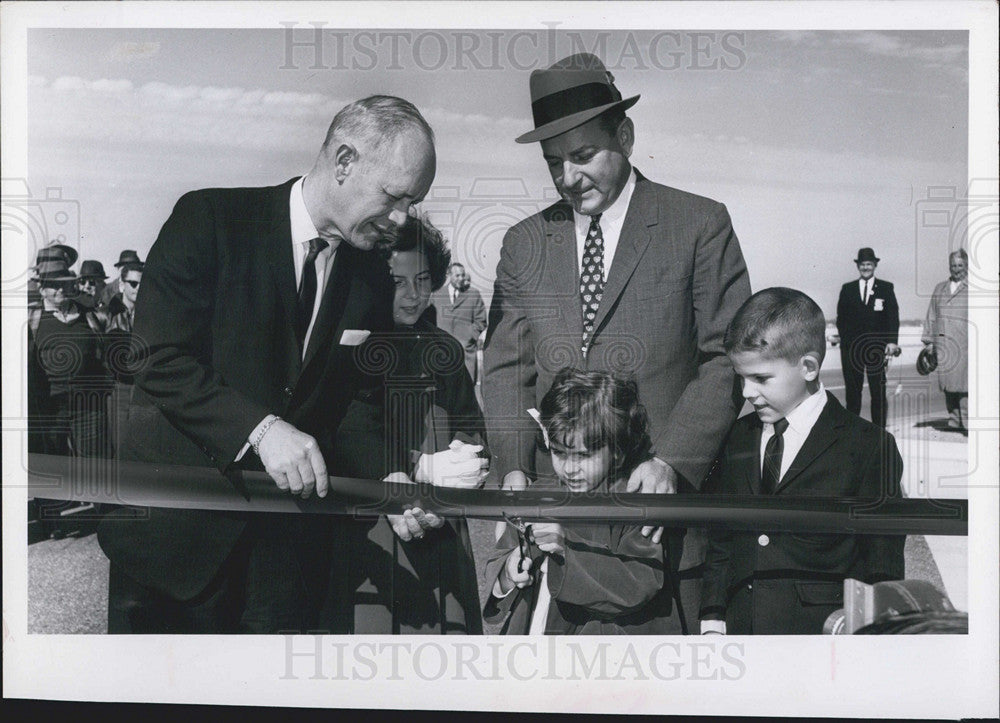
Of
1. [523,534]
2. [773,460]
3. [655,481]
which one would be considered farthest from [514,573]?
[773,460]

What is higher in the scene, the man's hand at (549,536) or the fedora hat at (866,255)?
the fedora hat at (866,255)

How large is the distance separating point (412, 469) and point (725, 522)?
1.21 meters

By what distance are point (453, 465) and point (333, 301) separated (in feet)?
2.55

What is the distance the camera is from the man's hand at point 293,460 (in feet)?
12.6

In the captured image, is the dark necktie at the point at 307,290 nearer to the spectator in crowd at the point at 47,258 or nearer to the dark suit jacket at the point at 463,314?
the dark suit jacket at the point at 463,314

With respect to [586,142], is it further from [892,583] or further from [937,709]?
[937,709]

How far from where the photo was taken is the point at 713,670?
13.1ft

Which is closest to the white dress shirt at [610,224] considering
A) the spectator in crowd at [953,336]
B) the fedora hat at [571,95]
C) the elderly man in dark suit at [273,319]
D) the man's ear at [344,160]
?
the fedora hat at [571,95]

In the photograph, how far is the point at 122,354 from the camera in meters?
3.94

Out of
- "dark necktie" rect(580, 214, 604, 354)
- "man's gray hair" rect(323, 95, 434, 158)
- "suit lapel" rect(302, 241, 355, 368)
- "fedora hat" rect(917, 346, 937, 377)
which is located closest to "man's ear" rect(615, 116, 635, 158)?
"dark necktie" rect(580, 214, 604, 354)

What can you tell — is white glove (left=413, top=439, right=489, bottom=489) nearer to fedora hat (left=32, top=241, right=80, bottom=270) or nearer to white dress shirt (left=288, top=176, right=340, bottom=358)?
white dress shirt (left=288, top=176, right=340, bottom=358)

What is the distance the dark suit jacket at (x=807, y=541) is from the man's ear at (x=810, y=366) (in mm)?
100

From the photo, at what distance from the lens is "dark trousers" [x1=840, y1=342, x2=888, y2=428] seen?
12.7 feet

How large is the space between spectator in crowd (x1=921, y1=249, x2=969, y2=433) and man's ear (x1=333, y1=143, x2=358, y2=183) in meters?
2.27
